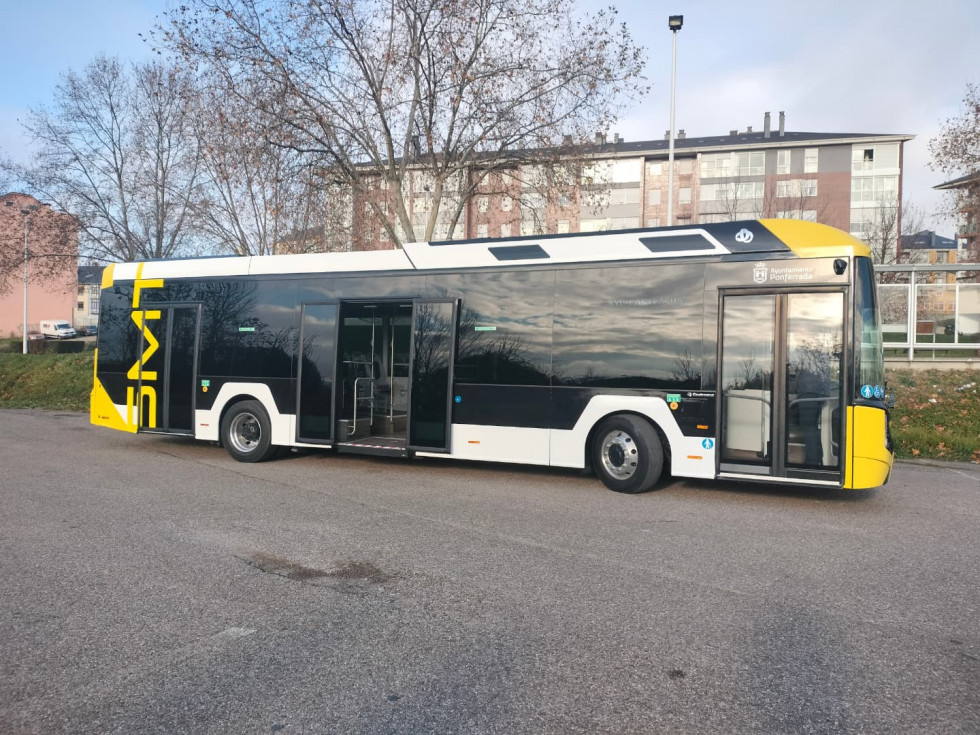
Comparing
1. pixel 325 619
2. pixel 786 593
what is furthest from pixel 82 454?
pixel 786 593

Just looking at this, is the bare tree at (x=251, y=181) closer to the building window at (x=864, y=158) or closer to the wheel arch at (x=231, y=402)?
the wheel arch at (x=231, y=402)

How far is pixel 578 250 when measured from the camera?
9328mm

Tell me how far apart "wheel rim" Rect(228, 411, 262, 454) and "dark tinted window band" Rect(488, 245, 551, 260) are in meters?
4.56

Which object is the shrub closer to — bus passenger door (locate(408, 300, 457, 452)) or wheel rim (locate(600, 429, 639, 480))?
bus passenger door (locate(408, 300, 457, 452))

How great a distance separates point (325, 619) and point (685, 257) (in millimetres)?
6047

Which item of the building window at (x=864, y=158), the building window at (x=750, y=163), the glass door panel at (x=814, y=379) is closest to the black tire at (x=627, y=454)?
the glass door panel at (x=814, y=379)

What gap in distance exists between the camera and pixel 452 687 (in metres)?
3.56

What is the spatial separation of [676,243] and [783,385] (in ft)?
6.70

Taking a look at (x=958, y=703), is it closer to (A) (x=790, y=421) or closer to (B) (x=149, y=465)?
(A) (x=790, y=421)

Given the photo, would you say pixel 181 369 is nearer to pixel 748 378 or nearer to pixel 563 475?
pixel 563 475

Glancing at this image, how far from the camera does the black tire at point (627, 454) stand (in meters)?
8.69

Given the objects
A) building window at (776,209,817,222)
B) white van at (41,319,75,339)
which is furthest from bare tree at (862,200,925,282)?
white van at (41,319,75,339)


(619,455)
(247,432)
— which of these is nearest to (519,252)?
(619,455)

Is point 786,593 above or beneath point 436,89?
beneath
